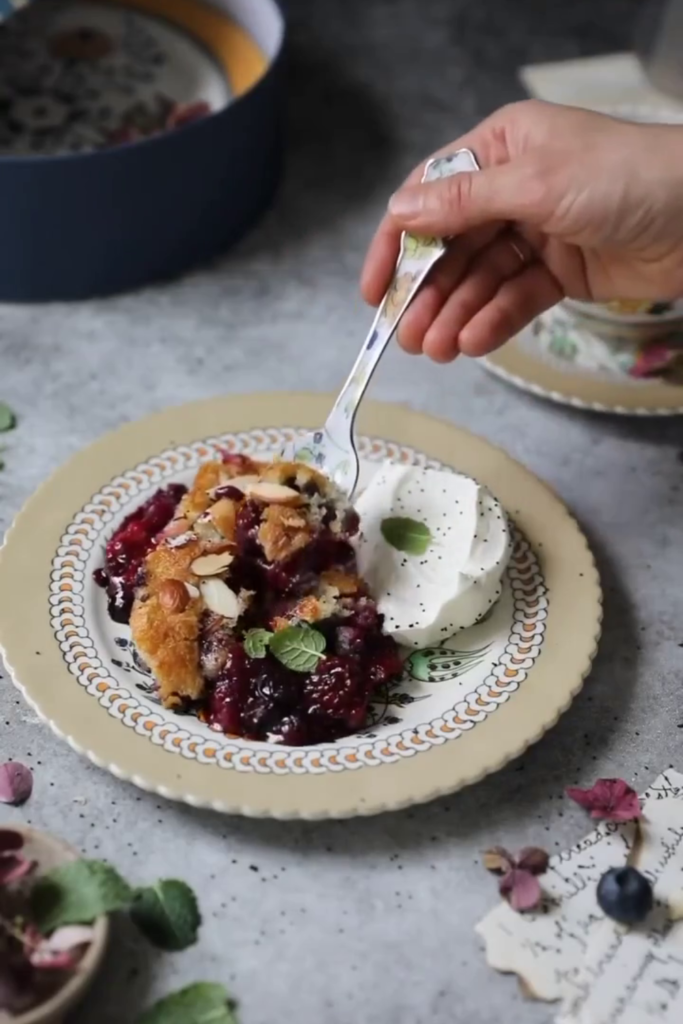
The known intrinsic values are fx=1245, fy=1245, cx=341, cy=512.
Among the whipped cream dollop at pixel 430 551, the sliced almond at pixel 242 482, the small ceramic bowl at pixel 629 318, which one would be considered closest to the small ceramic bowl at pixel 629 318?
the small ceramic bowl at pixel 629 318

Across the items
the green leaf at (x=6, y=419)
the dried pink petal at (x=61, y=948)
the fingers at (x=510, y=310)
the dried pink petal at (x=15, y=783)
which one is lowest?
the green leaf at (x=6, y=419)

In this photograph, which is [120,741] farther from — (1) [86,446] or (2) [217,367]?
(2) [217,367]

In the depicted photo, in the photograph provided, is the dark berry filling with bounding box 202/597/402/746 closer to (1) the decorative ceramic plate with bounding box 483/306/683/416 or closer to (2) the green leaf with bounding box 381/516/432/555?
(2) the green leaf with bounding box 381/516/432/555

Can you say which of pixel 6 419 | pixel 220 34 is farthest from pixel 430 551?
pixel 220 34

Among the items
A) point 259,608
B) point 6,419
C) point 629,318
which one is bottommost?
point 6,419

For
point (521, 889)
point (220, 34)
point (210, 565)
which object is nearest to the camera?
point (521, 889)

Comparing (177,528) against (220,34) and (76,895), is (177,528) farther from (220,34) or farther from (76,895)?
(220,34)

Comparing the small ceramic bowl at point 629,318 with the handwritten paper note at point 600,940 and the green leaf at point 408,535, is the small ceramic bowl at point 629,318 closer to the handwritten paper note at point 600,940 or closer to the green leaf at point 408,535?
the green leaf at point 408,535
